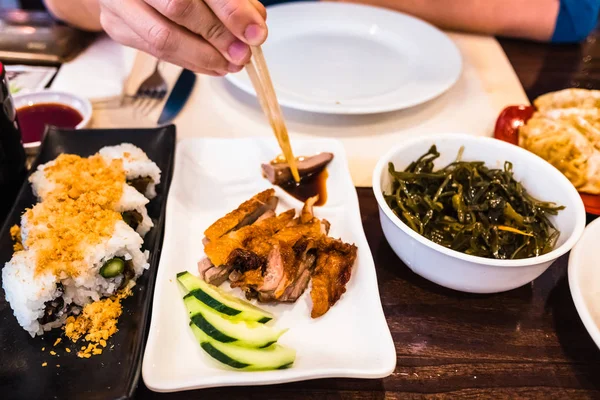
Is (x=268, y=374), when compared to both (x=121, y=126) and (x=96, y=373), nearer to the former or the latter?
(x=96, y=373)

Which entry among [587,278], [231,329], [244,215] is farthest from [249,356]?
[587,278]

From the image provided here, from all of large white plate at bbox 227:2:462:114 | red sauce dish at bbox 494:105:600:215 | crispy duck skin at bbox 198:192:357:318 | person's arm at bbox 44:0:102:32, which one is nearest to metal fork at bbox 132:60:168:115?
large white plate at bbox 227:2:462:114

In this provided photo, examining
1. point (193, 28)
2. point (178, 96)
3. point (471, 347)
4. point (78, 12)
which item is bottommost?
point (471, 347)

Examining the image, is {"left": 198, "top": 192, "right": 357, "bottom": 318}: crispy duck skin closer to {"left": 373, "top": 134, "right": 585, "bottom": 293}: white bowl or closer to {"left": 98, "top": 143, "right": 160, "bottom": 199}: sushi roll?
{"left": 373, "top": 134, "right": 585, "bottom": 293}: white bowl

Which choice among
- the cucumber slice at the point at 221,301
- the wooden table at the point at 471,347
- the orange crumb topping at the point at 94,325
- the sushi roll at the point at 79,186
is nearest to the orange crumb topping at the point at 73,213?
the sushi roll at the point at 79,186

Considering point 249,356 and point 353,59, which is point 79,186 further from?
point 353,59

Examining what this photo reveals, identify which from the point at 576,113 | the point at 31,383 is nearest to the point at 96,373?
the point at 31,383
